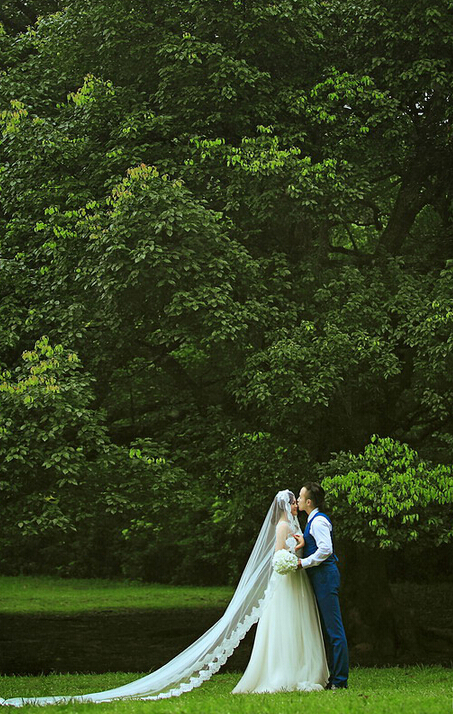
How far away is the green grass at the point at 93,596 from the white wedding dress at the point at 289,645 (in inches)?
762

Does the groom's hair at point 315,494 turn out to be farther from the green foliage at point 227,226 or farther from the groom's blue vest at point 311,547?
the green foliage at point 227,226

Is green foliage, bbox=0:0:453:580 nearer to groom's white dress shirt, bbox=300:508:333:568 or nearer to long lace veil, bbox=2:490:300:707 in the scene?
long lace veil, bbox=2:490:300:707

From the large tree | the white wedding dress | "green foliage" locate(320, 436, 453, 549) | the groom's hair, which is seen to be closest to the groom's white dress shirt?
the groom's hair

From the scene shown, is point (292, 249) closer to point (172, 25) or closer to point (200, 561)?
point (172, 25)

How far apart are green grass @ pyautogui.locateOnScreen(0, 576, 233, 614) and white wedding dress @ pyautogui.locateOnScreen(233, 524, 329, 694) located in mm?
19342

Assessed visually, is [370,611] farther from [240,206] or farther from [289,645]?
[240,206]

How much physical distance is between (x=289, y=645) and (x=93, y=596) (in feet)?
79.6

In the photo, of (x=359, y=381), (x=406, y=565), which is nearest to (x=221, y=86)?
(x=359, y=381)

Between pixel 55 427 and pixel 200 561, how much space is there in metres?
23.5

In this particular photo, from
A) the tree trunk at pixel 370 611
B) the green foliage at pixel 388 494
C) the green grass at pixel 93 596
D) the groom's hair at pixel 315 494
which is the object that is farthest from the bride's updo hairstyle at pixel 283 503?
the green grass at pixel 93 596

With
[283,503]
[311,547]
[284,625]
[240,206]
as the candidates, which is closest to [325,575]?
[311,547]

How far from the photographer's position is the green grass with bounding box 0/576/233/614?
2928cm

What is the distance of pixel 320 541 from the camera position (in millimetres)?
9562

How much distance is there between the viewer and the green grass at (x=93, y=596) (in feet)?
96.1
